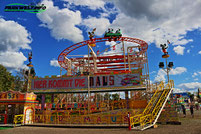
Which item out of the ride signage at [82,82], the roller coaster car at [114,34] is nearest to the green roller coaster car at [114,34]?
the roller coaster car at [114,34]

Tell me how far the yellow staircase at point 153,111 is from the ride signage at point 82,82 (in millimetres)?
2643

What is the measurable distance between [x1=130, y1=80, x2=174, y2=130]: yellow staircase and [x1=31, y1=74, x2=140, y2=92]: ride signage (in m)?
2.64

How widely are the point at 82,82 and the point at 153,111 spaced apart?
8368 mm

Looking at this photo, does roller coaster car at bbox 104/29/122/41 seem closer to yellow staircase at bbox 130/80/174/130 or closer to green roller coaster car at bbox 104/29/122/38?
green roller coaster car at bbox 104/29/122/38

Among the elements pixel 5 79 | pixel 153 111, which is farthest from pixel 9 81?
pixel 153 111

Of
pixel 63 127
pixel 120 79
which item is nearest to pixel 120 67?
pixel 120 79

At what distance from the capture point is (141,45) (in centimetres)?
2541

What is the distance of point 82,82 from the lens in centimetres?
1714

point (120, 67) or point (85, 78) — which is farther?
point (120, 67)

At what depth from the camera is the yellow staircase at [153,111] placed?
453 inches

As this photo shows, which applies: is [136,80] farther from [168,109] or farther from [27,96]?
[27,96]

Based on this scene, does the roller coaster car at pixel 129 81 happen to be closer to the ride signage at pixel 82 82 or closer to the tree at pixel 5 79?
the ride signage at pixel 82 82

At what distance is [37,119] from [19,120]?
67.2 inches

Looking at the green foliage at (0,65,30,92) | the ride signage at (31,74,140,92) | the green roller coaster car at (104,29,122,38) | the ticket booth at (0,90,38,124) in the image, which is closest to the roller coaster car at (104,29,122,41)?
the green roller coaster car at (104,29,122,38)
